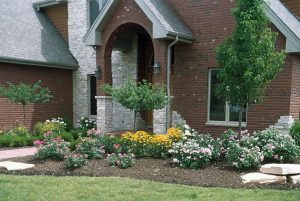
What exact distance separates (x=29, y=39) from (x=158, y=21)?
279 inches

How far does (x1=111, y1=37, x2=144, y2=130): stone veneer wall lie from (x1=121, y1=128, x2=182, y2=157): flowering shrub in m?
4.97

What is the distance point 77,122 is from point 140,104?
729cm

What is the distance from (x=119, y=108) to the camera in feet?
48.8

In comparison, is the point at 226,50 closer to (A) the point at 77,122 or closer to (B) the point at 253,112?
(B) the point at 253,112

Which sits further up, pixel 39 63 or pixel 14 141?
pixel 39 63

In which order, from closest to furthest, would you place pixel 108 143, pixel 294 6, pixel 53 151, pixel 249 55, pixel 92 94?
pixel 249 55
pixel 53 151
pixel 108 143
pixel 294 6
pixel 92 94

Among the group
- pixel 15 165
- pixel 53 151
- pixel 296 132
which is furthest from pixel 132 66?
pixel 15 165

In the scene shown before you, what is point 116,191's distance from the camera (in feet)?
19.9

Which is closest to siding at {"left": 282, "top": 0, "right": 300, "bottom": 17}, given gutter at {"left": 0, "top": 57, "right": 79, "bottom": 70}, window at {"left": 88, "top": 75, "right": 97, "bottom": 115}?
window at {"left": 88, "top": 75, "right": 97, "bottom": 115}

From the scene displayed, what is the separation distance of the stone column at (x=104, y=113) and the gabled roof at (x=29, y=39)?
12.4ft

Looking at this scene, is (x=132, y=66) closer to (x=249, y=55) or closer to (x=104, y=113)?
(x=104, y=113)

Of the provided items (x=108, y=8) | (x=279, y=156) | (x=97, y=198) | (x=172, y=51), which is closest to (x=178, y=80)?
(x=172, y=51)

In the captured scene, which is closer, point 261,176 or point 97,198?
point 97,198

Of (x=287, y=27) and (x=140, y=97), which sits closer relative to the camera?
(x=140, y=97)
